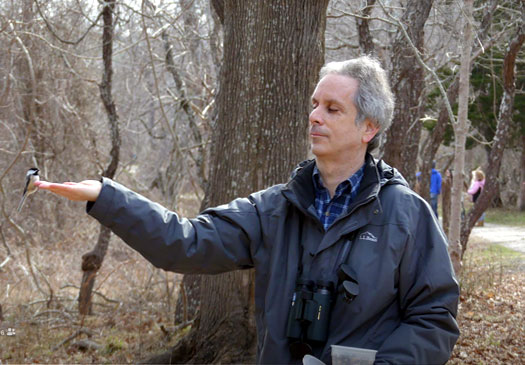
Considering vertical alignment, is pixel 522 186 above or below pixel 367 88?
below

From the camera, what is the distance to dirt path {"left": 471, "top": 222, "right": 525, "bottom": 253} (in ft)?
48.9

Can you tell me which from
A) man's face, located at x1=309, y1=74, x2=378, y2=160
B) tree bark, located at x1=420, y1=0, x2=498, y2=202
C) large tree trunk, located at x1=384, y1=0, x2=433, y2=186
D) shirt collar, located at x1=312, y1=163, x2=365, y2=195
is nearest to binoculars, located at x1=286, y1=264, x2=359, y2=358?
shirt collar, located at x1=312, y1=163, x2=365, y2=195

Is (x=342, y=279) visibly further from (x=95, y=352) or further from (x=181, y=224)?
(x=95, y=352)

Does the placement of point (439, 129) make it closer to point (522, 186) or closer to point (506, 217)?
point (506, 217)

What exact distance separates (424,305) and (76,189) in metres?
1.33

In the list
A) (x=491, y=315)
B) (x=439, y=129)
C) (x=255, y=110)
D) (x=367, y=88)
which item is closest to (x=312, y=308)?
(x=367, y=88)

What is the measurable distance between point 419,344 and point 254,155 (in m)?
2.84

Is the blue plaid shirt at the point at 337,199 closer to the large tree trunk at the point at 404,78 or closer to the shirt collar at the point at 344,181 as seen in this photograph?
the shirt collar at the point at 344,181

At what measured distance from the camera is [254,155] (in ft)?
16.1

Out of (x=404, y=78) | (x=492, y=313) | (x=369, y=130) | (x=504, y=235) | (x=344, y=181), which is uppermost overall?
(x=404, y=78)

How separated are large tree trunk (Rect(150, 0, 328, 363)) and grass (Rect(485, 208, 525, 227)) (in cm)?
1782

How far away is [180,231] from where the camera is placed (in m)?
2.41

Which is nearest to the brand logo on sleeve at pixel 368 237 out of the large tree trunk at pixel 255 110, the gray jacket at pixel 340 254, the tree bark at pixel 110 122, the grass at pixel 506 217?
the gray jacket at pixel 340 254

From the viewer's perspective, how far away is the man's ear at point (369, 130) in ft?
8.58
